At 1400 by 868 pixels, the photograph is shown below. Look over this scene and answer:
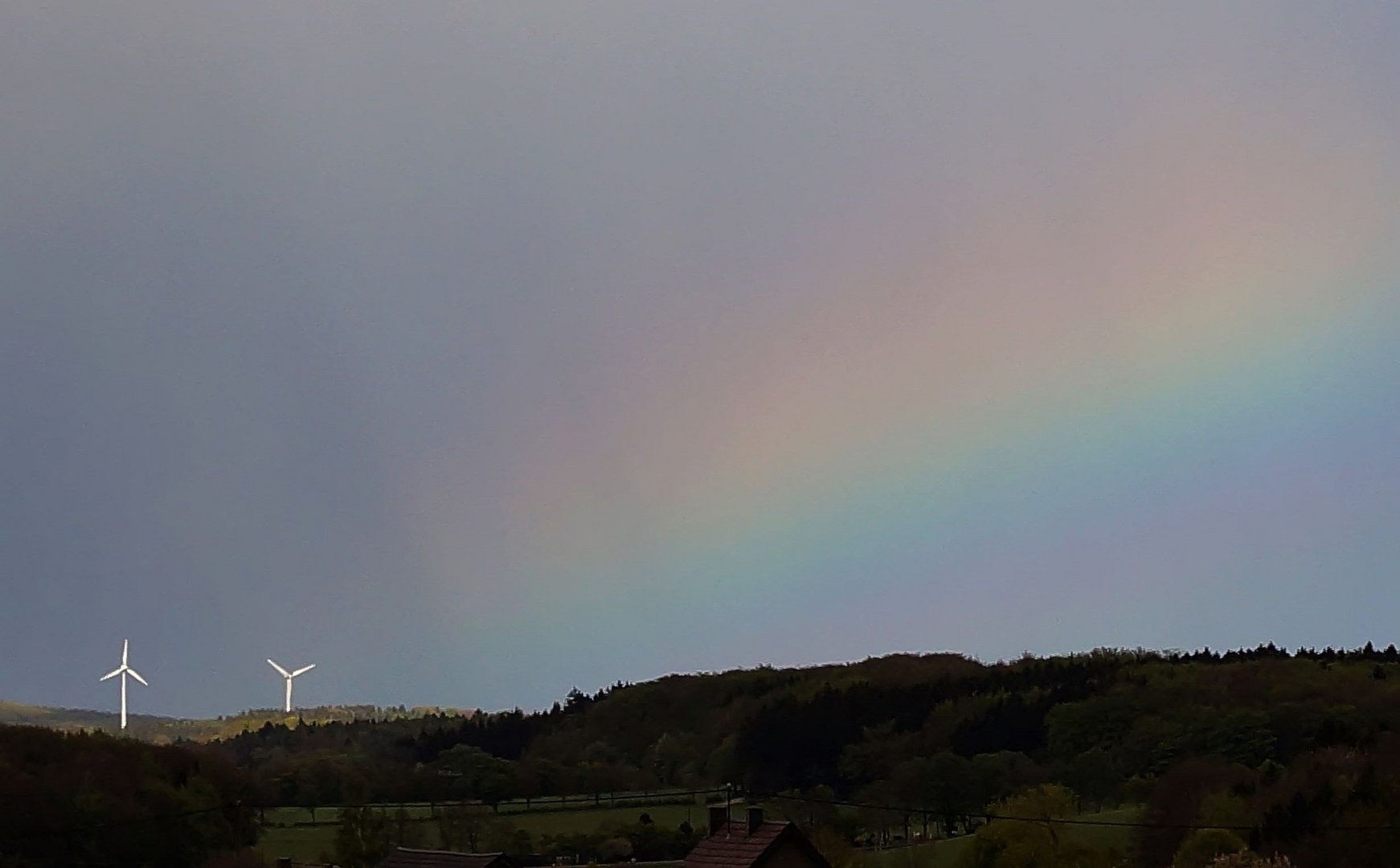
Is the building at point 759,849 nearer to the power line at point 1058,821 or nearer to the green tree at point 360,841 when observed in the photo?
the power line at point 1058,821

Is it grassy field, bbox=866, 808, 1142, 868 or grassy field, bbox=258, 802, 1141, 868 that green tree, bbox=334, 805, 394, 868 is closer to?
grassy field, bbox=258, 802, 1141, 868

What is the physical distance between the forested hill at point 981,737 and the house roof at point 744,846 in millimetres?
47323

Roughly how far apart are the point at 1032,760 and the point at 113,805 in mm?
62996

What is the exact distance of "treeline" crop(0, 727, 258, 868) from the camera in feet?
338

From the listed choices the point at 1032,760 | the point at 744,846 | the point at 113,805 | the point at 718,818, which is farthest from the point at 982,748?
the point at 744,846

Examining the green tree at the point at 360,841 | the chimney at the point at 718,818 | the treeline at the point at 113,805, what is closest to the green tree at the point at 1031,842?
the chimney at the point at 718,818

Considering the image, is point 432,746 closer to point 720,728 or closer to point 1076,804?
point 720,728

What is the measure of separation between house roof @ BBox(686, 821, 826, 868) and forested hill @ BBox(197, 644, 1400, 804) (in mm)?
47323

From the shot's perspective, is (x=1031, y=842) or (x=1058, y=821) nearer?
(x=1031, y=842)

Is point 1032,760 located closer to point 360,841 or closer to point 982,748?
point 982,748

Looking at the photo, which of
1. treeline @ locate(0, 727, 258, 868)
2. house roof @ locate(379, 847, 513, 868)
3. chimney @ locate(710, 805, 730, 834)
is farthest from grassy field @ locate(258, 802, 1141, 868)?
house roof @ locate(379, 847, 513, 868)

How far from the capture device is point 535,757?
16962 centimetres

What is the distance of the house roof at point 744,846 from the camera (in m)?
69.4

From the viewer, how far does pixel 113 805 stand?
356 feet
